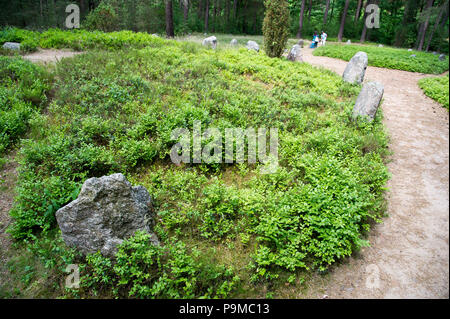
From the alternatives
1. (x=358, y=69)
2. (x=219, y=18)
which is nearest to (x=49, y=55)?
(x=358, y=69)

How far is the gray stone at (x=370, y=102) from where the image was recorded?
808cm

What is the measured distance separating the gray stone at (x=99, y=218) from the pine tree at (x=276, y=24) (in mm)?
12800

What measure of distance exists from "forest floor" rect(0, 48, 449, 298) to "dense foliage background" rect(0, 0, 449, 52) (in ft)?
49.4

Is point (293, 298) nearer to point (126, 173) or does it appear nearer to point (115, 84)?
point (126, 173)

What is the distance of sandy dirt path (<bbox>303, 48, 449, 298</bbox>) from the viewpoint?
6.95ft

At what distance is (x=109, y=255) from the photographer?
4.06m

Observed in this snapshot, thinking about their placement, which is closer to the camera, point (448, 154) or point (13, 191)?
point (448, 154)

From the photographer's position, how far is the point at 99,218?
4164 mm

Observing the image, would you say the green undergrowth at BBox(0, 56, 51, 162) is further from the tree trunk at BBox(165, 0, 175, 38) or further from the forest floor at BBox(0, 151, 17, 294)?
the tree trunk at BBox(165, 0, 175, 38)

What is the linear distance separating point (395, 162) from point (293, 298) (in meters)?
4.93

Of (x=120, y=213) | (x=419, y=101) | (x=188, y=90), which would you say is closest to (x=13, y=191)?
(x=120, y=213)

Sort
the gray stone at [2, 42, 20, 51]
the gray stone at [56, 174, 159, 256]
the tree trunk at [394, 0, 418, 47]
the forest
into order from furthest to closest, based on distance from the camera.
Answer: the tree trunk at [394, 0, 418, 47]
the gray stone at [2, 42, 20, 51]
the gray stone at [56, 174, 159, 256]
the forest

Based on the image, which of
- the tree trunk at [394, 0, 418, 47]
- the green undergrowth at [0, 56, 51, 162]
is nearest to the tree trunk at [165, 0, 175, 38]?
the green undergrowth at [0, 56, 51, 162]

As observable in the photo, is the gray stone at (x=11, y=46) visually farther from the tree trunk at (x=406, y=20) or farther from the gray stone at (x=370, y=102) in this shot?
the tree trunk at (x=406, y=20)
